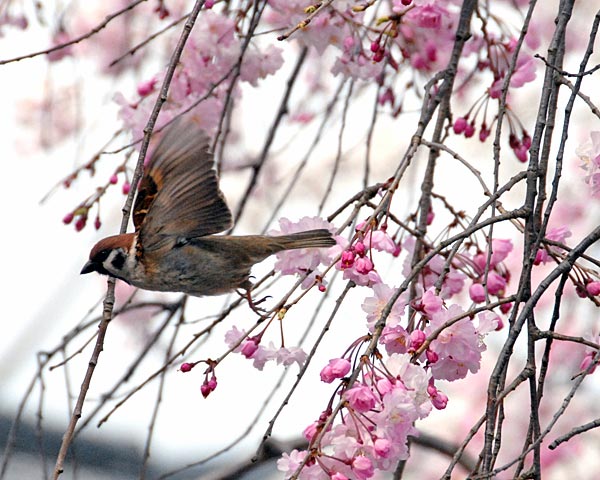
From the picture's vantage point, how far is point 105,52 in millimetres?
5719

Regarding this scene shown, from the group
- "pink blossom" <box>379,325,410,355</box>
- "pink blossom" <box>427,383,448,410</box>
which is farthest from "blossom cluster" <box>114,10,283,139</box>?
"pink blossom" <box>427,383,448,410</box>

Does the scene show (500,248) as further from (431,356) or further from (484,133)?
(431,356)

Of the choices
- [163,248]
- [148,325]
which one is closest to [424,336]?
[163,248]

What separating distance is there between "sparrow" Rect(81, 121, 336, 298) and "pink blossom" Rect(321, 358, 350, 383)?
56 cm

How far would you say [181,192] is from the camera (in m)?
2.15

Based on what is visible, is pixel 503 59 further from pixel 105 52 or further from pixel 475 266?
pixel 105 52

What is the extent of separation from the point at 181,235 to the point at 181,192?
0.13 metres

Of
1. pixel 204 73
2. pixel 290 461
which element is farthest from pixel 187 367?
pixel 204 73

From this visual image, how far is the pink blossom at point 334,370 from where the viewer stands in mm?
1440

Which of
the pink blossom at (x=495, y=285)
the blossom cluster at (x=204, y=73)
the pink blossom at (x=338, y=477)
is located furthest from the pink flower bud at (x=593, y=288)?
the blossom cluster at (x=204, y=73)

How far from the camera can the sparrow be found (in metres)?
2.11

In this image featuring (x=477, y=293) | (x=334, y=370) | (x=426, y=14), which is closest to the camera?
(x=334, y=370)

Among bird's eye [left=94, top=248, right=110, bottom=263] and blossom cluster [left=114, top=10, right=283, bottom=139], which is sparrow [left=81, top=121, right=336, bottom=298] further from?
blossom cluster [left=114, top=10, right=283, bottom=139]

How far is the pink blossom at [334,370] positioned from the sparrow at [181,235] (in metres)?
0.56
